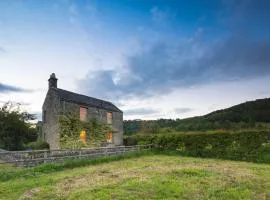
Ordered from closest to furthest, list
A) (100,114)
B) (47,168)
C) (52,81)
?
1. (47,168)
2. (52,81)
3. (100,114)

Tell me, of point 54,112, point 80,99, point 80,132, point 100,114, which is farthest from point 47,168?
point 100,114

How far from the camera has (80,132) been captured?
1152 inches

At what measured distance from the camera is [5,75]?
2559 cm

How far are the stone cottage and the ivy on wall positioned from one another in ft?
2.03

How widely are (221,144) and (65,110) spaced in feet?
52.3

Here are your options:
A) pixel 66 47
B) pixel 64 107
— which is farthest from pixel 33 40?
pixel 64 107

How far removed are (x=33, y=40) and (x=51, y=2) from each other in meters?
4.49

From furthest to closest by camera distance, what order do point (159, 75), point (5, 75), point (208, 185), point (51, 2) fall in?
point (159, 75)
point (5, 75)
point (51, 2)
point (208, 185)

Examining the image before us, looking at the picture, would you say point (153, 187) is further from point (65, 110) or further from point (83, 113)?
point (83, 113)

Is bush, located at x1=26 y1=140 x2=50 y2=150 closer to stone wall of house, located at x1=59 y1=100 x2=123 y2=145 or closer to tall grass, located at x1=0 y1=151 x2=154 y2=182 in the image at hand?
stone wall of house, located at x1=59 y1=100 x2=123 y2=145

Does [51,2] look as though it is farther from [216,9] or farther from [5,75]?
[5,75]

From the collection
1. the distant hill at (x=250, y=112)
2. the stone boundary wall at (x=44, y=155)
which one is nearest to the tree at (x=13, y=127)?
the stone boundary wall at (x=44, y=155)

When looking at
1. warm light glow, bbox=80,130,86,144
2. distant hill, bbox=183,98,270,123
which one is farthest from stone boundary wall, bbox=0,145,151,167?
distant hill, bbox=183,98,270,123

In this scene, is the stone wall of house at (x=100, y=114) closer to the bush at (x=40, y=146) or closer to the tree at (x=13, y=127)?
the bush at (x=40, y=146)
